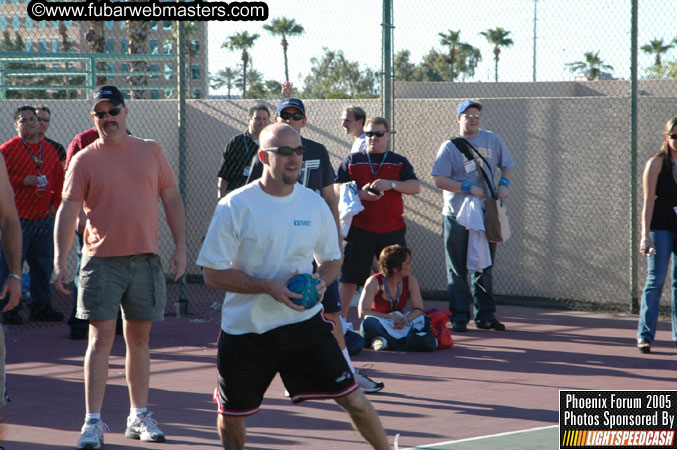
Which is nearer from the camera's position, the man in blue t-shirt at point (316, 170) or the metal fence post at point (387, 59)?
the man in blue t-shirt at point (316, 170)

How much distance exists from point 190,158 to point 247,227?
9.35 meters

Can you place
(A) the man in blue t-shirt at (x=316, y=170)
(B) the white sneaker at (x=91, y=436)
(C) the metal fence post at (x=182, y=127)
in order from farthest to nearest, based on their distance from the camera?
(C) the metal fence post at (x=182, y=127), (A) the man in blue t-shirt at (x=316, y=170), (B) the white sneaker at (x=91, y=436)

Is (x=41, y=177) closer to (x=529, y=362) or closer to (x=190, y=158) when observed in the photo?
(x=190, y=158)

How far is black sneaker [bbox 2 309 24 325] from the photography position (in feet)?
33.6

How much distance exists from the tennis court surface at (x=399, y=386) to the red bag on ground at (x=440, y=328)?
0.26ft

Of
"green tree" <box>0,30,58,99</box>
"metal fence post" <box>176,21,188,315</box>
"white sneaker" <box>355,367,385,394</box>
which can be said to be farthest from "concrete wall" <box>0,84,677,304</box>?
"green tree" <box>0,30,58,99</box>

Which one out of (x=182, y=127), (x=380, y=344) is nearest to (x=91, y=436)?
(x=380, y=344)

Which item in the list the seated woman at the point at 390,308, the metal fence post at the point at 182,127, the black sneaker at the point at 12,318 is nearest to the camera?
the seated woman at the point at 390,308

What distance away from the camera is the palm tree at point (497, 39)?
11448mm

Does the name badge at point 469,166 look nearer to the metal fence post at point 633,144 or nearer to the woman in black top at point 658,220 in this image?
the woman in black top at point 658,220

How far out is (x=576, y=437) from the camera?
17.9 feet

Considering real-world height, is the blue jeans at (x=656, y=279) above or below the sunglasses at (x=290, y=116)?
below

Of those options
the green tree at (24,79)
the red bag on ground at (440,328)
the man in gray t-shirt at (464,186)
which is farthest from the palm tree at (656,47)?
the green tree at (24,79)

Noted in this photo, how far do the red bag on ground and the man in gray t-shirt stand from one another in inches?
37.7
